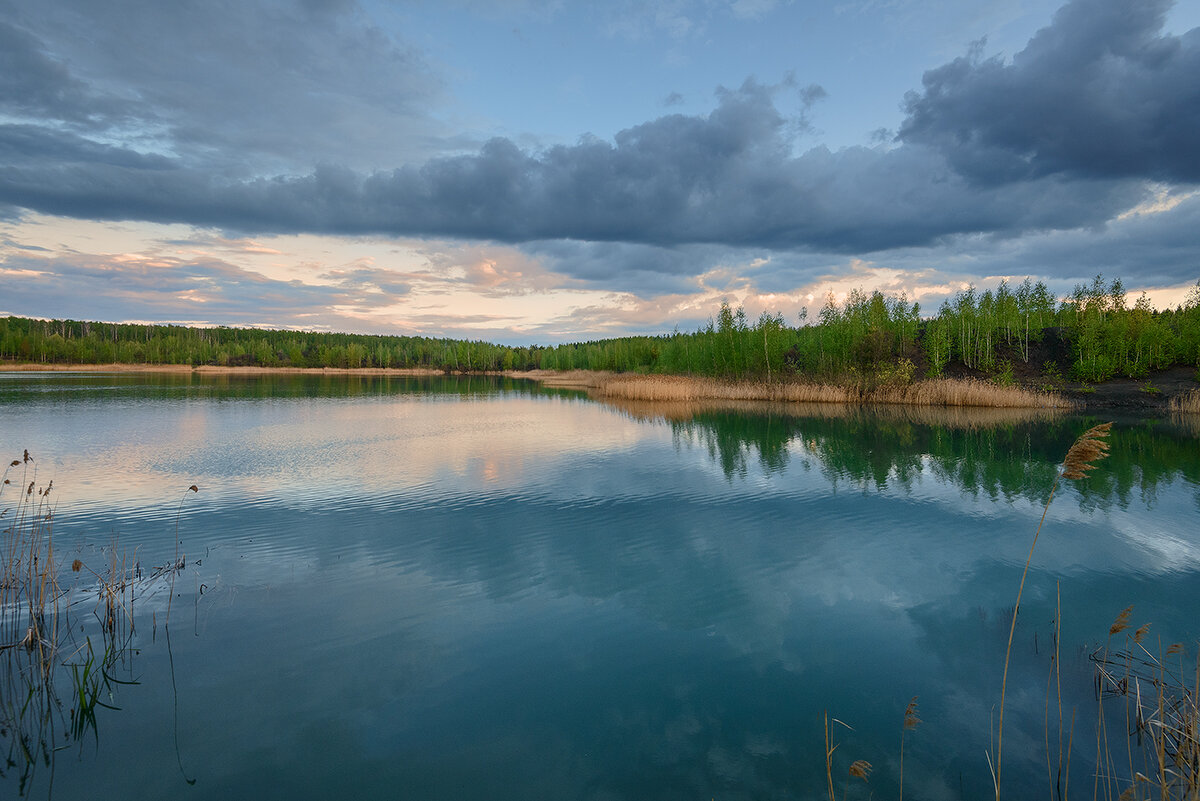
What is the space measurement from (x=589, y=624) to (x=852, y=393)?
35554 mm

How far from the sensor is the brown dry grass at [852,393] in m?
34.7

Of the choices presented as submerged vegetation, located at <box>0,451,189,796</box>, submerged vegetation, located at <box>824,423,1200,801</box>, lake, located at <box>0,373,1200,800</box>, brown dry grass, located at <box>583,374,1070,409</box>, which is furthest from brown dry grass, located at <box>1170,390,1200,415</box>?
submerged vegetation, located at <box>0,451,189,796</box>

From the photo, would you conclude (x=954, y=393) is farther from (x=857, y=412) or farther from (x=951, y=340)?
(x=951, y=340)

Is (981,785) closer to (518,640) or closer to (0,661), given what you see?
(518,640)

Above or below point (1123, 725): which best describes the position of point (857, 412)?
above

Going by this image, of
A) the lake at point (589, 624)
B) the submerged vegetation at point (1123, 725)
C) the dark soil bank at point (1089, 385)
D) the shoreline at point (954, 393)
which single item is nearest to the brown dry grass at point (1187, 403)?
the shoreline at point (954, 393)

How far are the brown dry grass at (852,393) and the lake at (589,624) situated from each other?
19.7 metres

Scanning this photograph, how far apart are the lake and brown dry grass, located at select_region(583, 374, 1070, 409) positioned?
19677 millimetres

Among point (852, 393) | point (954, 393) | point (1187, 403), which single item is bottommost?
point (1187, 403)

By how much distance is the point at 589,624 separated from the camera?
703 centimetres

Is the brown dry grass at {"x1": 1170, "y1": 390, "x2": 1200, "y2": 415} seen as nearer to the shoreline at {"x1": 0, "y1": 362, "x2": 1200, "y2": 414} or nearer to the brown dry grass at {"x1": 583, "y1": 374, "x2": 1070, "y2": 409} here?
the shoreline at {"x1": 0, "y1": 362, "x2": 1200, "y2": 414}

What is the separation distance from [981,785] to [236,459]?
61.7ft

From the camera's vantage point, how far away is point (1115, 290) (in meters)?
47.0

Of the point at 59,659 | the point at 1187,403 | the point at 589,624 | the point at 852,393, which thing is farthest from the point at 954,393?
the point at 59,659
